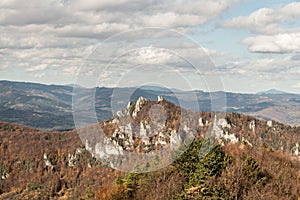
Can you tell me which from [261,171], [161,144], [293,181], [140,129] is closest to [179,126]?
[140,129]

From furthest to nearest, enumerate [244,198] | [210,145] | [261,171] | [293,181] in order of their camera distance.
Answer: [293,181]
[261,171]
[244,198]
[210,145]

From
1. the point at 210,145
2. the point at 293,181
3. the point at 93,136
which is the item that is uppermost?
the point at 93,136

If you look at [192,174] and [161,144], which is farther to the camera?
[192,174]

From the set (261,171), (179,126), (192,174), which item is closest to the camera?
(179,126)

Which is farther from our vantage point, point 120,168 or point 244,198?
point 244,198

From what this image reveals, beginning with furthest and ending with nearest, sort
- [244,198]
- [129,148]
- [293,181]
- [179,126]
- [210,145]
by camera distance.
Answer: [293,181], [244,198], [210,145], [129,148], [179,126]

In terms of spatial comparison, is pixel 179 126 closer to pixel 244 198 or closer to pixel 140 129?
pixel 140 129

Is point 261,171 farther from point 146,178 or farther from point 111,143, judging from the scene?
point 111,143

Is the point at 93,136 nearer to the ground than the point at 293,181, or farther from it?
farther from it

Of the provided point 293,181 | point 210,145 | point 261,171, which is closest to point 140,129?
point 210,145
